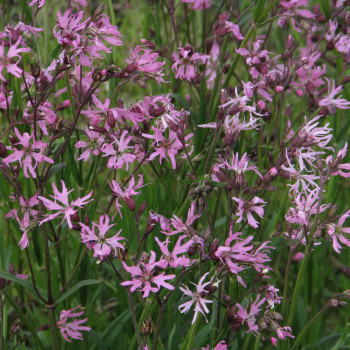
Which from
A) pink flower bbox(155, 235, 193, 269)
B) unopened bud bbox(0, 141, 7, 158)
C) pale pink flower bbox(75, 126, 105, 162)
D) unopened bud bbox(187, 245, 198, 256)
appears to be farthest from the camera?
pale pink flower bbox(75, 126, 105, 162)

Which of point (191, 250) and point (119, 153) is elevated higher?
point (119, 153)

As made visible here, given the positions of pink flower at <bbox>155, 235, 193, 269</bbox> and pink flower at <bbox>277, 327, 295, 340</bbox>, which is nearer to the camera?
pink flower at <bbox>155, 235, 193, 269</bbox>

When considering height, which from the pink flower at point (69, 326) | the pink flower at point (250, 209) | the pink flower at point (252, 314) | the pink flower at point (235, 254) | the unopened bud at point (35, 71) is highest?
the unopened bud at point (35, 71)

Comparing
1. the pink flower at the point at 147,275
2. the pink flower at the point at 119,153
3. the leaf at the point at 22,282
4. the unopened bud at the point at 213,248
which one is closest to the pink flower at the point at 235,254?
the unopened bud at the point at 213,248

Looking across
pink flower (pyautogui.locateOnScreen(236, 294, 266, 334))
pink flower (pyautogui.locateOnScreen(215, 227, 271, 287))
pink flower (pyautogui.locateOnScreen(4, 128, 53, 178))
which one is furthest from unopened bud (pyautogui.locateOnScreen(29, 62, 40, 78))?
pink flower (pyautogui.locateOnScreen(236, 294, 266, 334))

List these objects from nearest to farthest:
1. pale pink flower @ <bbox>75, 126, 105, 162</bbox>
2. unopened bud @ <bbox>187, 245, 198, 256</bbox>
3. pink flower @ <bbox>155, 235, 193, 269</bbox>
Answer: pink flower @ <bbox>155, 235, 193, 269</bbox>, unopened bud @ <bbox>187, 245, 198, 256</bbox>, pale pink flower @ <bbox>75, 126, 105, 162</bbox>

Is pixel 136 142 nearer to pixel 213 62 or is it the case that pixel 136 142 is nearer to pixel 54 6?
pixel 213 62

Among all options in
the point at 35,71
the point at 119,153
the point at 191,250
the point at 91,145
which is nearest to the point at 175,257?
the point at 191,250

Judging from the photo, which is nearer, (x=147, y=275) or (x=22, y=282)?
(x=147, y=275)

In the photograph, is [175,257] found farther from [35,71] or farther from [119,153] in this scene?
[35,71]

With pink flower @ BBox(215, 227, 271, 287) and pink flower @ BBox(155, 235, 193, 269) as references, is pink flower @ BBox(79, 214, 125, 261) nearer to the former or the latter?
pink flower @ BBox(155, 235, 193, 269)

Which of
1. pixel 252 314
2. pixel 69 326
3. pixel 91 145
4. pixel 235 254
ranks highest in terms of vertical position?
pixel 91 145

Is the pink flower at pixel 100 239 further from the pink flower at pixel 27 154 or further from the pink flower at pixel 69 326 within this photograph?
the pink flower at pixel 69 326

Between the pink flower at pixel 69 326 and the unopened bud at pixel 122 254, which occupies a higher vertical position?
the unopened bud at pixel 122 254
